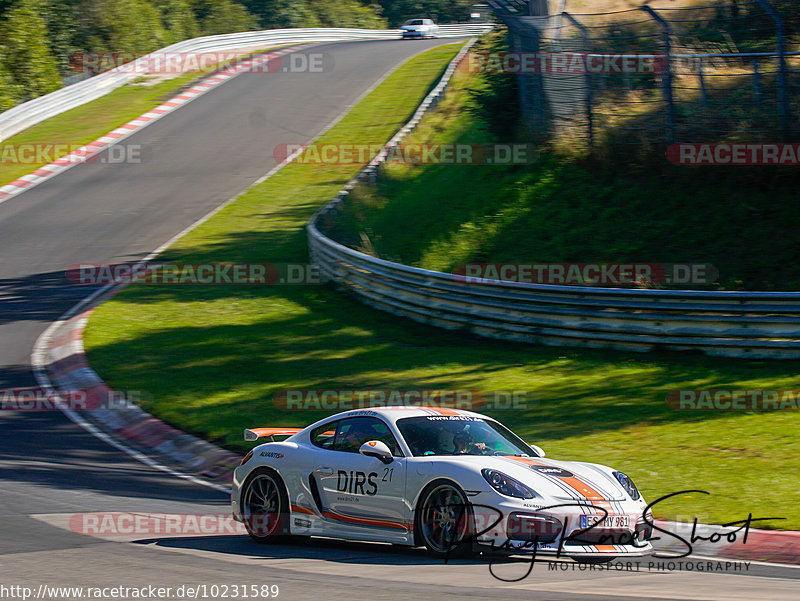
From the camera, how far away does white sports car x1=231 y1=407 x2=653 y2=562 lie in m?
7.02

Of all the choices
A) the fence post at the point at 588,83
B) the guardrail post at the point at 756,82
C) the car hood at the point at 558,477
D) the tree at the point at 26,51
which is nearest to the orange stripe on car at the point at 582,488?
the car hood at the point at 558,477

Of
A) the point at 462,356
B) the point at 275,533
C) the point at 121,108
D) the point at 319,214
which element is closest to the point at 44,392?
the point at 462,356

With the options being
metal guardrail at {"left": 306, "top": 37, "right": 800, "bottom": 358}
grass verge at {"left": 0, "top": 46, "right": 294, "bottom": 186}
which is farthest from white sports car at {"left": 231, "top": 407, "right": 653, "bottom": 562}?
grass verge at {"left": 0, "top": 46, "right": 294, "bottom": 186}

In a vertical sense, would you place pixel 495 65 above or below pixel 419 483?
above

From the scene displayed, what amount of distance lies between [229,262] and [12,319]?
5532 millimetres

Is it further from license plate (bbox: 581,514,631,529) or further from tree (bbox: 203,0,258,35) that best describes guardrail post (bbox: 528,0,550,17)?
tree (bbox: 203,0,258,35)

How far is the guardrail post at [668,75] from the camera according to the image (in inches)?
709

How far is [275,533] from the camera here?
27.3 feet

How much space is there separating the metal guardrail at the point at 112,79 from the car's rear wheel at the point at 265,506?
96.3 ft

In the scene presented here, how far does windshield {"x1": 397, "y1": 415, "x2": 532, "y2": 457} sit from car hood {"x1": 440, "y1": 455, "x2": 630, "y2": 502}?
223mm

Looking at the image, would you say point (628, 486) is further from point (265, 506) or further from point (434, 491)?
point (265, 506)

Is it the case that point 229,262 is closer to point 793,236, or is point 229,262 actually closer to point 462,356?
point 462,356

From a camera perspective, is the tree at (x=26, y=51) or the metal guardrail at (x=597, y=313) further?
the tree at (x=26, y=51)

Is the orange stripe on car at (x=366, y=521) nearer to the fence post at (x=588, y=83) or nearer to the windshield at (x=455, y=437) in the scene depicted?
the windshield at (x=455, y=437)
